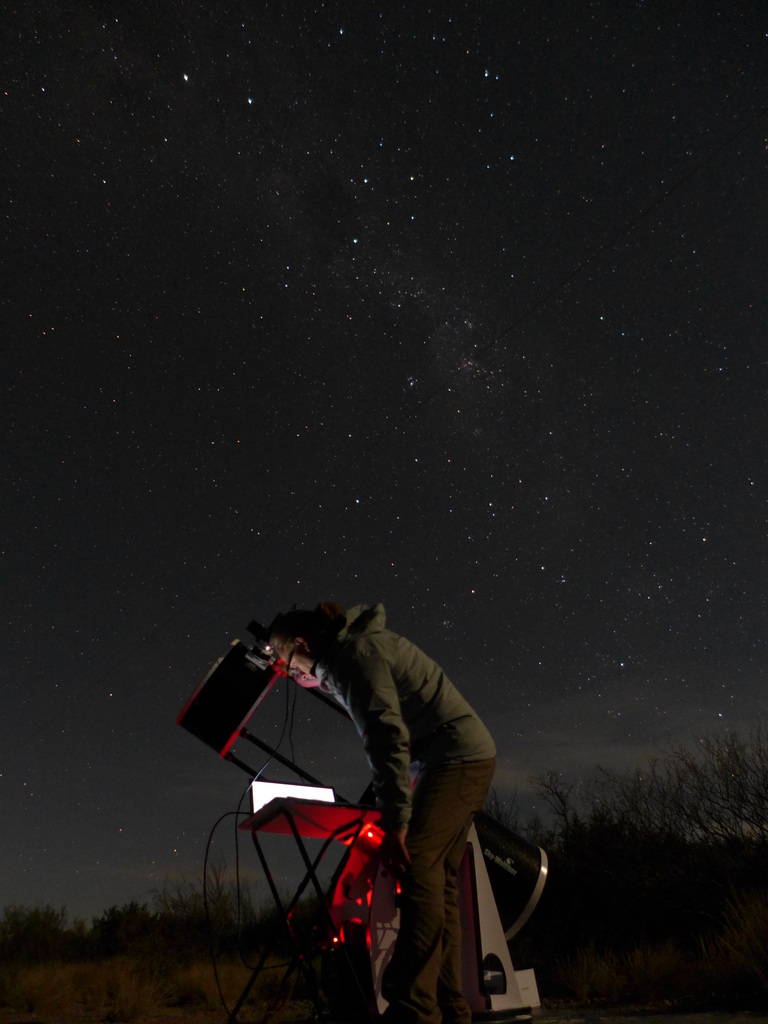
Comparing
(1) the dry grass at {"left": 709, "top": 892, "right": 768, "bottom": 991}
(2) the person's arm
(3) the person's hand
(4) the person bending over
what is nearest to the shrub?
(1) the dry grass at {"left": 709, "top": 892, "right": 768, "bottom": 991}

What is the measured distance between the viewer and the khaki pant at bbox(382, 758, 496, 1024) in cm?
213

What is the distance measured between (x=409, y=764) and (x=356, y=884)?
77cm

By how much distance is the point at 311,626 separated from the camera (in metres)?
2.71

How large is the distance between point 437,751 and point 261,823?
0.74 m

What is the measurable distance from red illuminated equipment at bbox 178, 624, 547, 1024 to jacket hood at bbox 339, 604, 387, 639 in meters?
0.62

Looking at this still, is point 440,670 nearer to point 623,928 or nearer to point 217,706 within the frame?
point 217,706

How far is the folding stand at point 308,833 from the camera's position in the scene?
96.2 inches

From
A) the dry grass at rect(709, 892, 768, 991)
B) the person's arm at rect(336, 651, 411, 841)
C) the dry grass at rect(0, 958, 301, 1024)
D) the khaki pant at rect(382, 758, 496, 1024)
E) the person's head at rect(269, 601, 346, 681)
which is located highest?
the person's head at rect(269, 601, 346, 681)

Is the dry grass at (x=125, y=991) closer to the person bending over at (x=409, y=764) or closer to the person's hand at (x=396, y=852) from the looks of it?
the person bending over at (x=409, y=764)

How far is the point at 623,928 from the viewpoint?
36.6 feet

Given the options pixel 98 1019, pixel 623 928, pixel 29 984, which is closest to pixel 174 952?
pixel 29 984

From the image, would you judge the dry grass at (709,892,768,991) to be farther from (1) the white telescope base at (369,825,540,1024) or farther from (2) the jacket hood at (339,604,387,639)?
(2) the jacket hood at (339,604,387,639)

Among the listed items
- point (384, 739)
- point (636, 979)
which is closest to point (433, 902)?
point (384, 739)

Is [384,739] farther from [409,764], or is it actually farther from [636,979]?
[636,979]
